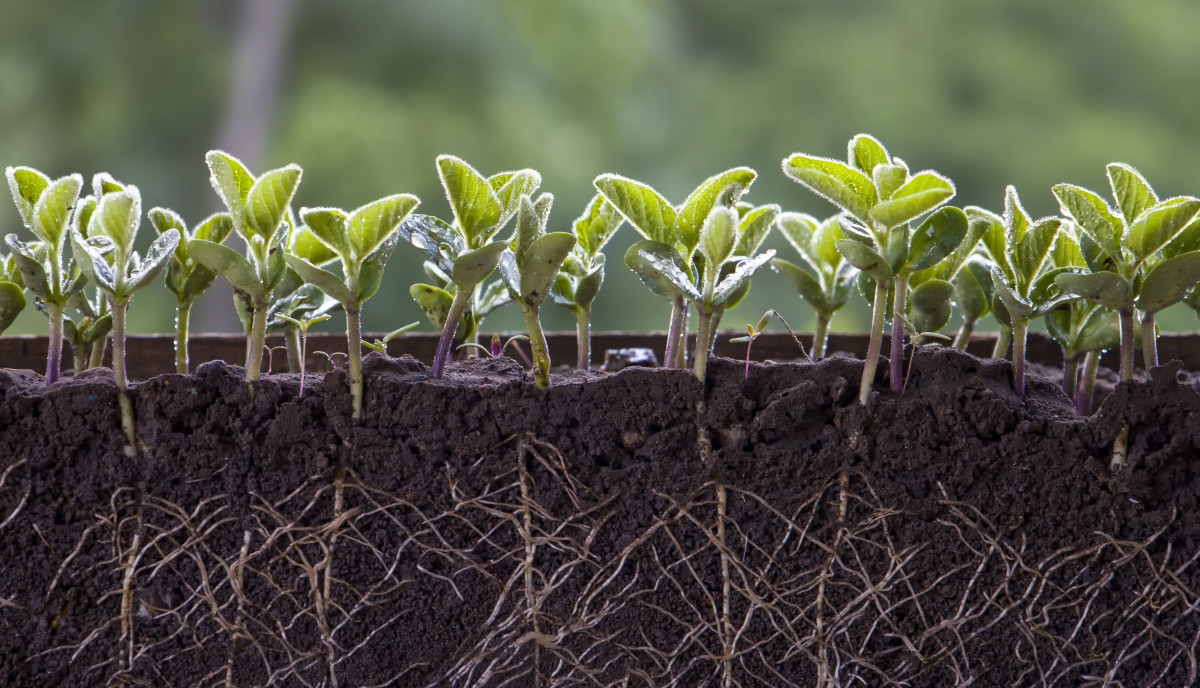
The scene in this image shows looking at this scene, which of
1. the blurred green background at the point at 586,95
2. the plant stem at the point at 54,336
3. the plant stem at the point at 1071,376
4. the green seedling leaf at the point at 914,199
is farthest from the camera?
the blurred green background at the point at 586,95

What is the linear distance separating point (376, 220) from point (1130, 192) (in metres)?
0.51

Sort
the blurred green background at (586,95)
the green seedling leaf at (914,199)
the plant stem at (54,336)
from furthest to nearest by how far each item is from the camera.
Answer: the blurred green background at (586,95), the plant stem at (54,336), the green seedling leaf at (914,199)

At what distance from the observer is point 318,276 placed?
62 centimetres

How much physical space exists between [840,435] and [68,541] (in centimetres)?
54

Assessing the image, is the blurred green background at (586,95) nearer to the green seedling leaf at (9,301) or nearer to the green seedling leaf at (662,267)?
the green seedling leaf at (9,301)

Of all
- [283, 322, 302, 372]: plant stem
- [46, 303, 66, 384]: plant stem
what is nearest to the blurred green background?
[283, 322, 302, 372]: plant stem

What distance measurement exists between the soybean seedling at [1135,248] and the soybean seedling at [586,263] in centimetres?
33

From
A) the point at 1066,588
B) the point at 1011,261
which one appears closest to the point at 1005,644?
the point at 1066,588


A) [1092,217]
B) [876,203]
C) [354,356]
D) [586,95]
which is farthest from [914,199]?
[586,95]

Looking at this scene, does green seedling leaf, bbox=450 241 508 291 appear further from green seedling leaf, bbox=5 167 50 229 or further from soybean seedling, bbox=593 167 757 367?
green seedling leaf, bbox=5 167 50 229

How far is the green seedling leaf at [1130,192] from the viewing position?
662 millimetres

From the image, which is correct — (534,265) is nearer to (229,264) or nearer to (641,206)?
(641,206)

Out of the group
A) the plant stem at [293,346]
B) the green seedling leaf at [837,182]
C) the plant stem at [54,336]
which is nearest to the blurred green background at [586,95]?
the plant stem at [293,346]

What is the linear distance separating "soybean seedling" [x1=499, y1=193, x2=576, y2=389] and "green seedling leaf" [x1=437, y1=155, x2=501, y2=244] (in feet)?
0.07
